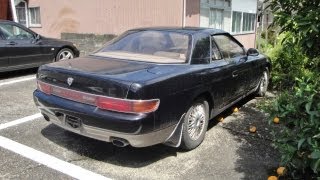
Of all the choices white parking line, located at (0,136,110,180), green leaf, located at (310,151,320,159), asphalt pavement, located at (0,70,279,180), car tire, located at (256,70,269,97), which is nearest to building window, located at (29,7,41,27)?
asphalt pavement, located at (0,70,279,180)

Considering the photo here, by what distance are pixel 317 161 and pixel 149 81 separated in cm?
172

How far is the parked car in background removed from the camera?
8.73m

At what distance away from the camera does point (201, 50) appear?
195 inches

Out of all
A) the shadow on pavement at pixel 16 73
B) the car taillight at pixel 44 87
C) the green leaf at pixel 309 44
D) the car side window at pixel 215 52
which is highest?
the green leaf at pixel 309 44

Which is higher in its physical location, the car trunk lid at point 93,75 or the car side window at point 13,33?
the car side window at point 13,33

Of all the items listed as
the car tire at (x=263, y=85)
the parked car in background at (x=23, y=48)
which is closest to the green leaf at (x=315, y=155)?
the car tire at (x=263, y=85)

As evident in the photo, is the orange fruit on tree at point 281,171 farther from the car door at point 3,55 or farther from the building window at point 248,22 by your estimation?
the building window at point 248,22

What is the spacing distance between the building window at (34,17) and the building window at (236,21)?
8066 millimetres

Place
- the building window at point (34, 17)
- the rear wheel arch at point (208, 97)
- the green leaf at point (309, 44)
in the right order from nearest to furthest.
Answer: the green leaf at point (309, 44)
the rear wheel arch at point (208, 97)
the building window at point (34, 17)

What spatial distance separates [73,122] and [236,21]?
1292cm

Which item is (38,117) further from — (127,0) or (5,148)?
(127,0)

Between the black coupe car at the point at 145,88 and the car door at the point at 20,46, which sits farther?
the car door at the point at 20,46

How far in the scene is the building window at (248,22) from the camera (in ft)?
55.8

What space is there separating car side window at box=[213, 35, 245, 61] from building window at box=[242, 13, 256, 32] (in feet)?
36.9
